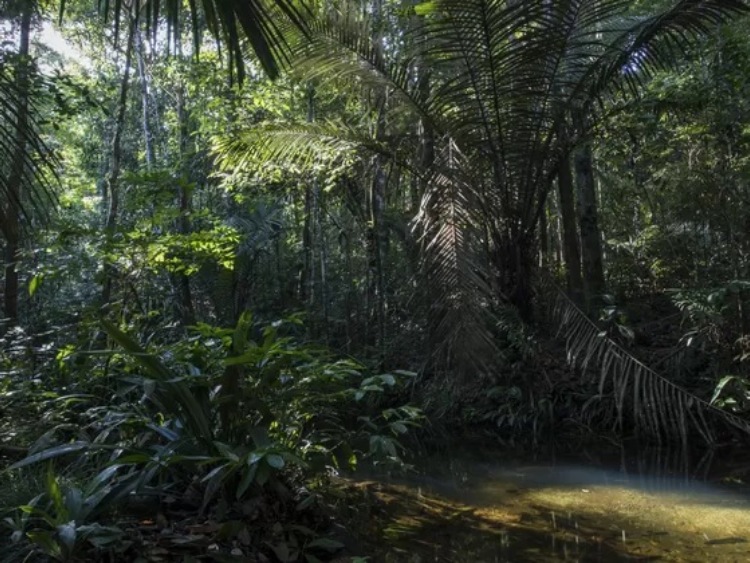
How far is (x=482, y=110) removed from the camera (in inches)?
→ 269

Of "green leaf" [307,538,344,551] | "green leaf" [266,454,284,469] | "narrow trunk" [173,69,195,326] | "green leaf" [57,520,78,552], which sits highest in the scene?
"narrow trunk" [173,69,195,326]

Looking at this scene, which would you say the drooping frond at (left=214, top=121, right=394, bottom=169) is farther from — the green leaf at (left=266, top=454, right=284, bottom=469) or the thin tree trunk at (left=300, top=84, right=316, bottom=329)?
the green leaf at (left=266, top=454, right=284, bottom=469)

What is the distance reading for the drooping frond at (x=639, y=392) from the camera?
608 cm

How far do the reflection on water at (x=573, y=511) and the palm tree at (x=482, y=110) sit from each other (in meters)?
1.18

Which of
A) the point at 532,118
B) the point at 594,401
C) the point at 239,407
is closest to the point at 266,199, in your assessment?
the point at 532,118

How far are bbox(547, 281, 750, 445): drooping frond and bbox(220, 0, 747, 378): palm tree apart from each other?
0.86m

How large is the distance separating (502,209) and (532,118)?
1.06 m

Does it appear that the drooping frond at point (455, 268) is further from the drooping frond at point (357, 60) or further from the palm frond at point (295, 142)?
the palm frond at point (295, 142)

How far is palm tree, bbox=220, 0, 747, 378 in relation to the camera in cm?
596

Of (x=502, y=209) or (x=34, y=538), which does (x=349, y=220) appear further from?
(x=34, y=538)

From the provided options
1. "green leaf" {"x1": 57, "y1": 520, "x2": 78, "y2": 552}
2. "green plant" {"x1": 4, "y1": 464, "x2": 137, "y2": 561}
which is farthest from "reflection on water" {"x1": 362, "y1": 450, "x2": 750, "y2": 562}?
"green leaf" {"x1": 57, "y1": 520, "x2": 78, "y2": 552}

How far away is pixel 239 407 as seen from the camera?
369cm

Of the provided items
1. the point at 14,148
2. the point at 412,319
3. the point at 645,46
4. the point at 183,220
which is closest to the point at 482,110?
the point at 645,46

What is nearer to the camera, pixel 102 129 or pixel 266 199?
pixel 266 199
